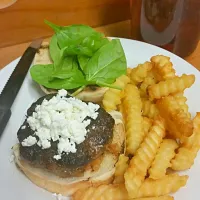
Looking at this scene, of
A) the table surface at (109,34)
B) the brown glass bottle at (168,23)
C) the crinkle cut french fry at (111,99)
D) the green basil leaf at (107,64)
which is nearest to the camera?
the crinkle cut french fry at (111,99)

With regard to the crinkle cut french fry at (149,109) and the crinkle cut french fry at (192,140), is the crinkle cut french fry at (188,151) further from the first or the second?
the crinkle cut french fry at (149,109)

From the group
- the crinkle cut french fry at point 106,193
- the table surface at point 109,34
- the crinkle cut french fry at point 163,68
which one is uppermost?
the crinkle cut french fry at point 163,68

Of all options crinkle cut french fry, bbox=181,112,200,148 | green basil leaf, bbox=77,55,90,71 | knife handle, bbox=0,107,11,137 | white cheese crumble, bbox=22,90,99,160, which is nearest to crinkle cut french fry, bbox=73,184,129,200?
white cheese crumble, bbox=22,90,99,160

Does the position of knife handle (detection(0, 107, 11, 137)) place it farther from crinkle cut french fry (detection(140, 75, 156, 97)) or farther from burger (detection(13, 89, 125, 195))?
crinkle cut french fry (detection(140, 75, 156, 97))

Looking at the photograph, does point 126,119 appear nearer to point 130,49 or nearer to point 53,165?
point 53,165

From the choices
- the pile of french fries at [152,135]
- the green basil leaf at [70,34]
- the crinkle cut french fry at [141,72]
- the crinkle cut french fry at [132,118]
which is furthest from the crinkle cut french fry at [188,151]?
the green basil leaf at [70,34]

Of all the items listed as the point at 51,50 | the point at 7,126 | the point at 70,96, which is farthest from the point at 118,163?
the point at 51,50

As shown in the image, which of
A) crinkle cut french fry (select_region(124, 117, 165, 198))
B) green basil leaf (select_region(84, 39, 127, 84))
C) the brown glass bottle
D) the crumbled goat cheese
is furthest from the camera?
the brown glass bottle
